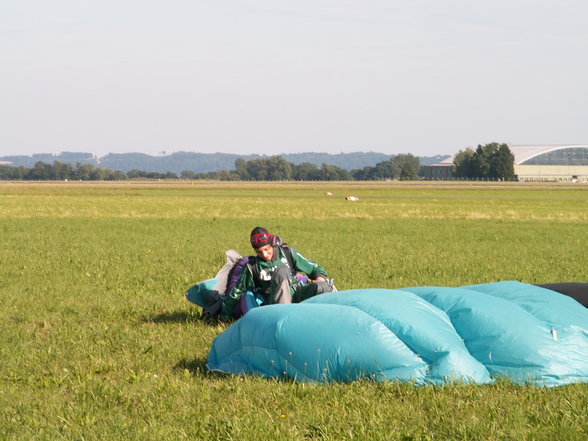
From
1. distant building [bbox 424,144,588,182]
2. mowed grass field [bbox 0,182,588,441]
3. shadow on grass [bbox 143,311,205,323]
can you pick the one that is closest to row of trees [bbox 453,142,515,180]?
distant building [bbox 424,144,588,182]

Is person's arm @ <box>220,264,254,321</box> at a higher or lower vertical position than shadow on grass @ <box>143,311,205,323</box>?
higher

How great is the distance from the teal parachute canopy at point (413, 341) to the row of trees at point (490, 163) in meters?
163

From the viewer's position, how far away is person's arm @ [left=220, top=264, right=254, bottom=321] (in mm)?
9375

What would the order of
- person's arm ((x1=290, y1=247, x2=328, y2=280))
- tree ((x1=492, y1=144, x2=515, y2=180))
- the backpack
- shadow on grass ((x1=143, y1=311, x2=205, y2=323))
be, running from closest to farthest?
the backpack < person's arm ((x1=290, y1=247, x2=328, y2=280)) < shadow on grass ((x1=143, y1=311, x2=205, y2=323)) < tree ((x1=492, y1=144, x2=515, y2=180))

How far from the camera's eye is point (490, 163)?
551 ft

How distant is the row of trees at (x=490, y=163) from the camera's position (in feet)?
542

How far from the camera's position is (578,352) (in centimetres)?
693

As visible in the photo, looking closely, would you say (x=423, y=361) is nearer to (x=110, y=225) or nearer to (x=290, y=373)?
(x=290, y=373)

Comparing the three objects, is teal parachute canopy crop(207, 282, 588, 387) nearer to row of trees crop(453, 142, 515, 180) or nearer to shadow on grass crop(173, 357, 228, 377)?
shadow on grass crop(173, 357, 228, 377)

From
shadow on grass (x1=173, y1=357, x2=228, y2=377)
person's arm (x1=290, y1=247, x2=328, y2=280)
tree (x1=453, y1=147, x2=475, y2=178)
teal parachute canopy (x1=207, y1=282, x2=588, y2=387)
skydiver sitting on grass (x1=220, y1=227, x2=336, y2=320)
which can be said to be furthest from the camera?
tree (x1=453, y1=147, x2=475, y2=178)

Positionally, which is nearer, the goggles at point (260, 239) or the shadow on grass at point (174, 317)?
the goggles at point (260, 239)

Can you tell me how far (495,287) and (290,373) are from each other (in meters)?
2.53

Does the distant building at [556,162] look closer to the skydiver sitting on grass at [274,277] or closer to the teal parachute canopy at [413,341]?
the skydiver sitting on grass at [274,277]

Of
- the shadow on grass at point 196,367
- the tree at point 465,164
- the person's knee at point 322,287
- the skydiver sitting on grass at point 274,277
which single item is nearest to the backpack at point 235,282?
the skydiver sitting on grass at point 274,277
